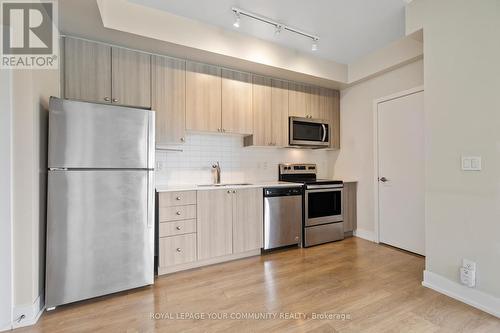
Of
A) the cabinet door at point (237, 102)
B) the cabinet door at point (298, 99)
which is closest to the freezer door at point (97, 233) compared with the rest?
the cabinet door at point (237, 102)

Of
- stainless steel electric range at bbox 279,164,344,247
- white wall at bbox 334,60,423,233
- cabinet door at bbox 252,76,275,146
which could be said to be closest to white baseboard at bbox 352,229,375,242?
white wall at bbox 334,60,423,233

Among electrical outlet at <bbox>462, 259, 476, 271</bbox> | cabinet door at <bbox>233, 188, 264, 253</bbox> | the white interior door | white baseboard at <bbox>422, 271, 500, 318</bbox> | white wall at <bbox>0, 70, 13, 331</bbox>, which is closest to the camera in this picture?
white wall at <bbox>0, 70, 13, 331</bbox>

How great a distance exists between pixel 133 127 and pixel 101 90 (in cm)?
77

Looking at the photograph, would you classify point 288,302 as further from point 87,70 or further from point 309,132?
point 87,70

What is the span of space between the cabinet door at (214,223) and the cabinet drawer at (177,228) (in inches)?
3.1

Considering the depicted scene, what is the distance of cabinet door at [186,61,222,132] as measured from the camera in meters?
2.95

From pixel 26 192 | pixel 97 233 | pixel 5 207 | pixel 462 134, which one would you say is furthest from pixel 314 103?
pixel 5 207

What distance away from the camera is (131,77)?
265 cm

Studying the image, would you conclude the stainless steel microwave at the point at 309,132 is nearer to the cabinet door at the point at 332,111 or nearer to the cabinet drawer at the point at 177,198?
the cabinet door at the point at 332,111

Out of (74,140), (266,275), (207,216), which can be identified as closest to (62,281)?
(74,140)

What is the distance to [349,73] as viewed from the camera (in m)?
3.77

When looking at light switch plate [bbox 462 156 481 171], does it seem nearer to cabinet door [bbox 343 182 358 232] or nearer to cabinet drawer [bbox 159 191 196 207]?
cabinet door [bbox 343 182 358 232]

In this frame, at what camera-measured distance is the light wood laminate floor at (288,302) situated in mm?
1704

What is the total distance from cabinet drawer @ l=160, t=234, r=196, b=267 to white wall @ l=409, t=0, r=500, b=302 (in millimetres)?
2381
